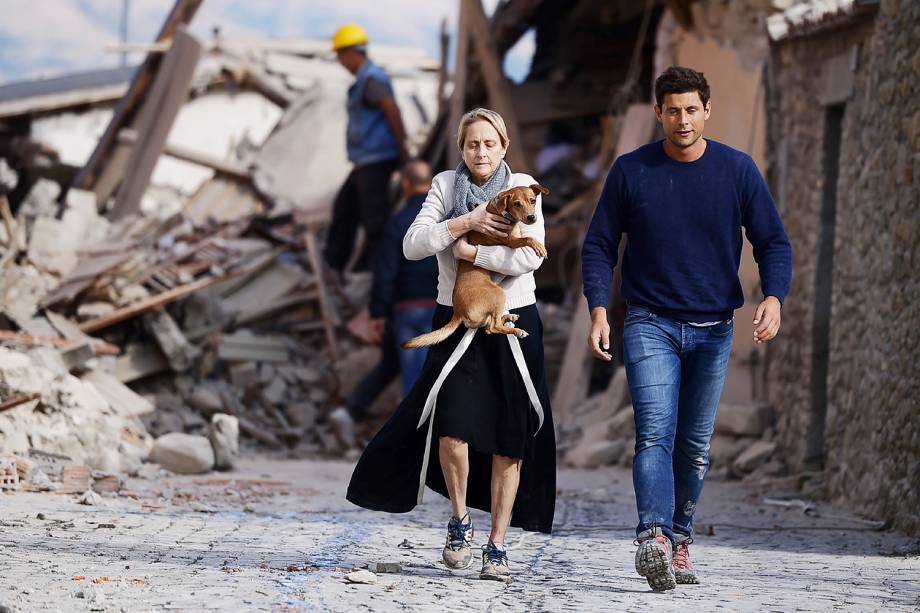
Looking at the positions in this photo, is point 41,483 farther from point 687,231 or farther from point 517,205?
point 687,231

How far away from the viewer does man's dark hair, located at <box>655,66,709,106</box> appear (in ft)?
16.8

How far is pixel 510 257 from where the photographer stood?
521 centimetres

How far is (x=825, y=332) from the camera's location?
961 cm

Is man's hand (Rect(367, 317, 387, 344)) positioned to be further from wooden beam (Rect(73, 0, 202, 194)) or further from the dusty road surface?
wooden beam (Rect(73, 0, 202, 194))

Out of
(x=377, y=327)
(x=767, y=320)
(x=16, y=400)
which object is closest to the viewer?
(x=767, y=320)

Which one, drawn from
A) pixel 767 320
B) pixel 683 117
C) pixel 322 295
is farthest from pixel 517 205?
pixel 322 295

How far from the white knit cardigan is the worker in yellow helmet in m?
7.77

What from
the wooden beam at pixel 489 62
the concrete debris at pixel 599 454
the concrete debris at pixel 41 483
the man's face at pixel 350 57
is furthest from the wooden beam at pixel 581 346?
A: the concrete debris at pixel 41 483

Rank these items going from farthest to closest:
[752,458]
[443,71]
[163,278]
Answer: [443,71] → [163,278] → [752,458]

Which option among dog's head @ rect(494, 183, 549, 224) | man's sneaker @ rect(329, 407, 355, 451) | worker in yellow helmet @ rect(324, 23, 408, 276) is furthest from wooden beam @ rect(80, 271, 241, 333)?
dog's head @ rect(494, 183, 549, 224)

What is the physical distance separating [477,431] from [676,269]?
3.27 feet

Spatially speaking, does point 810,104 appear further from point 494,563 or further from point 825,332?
point 494,563

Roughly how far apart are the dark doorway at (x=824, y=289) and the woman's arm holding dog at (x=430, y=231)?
4.92 metres

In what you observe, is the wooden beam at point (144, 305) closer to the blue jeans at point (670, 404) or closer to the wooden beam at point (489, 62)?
the wooden beam at point (489, 62)
